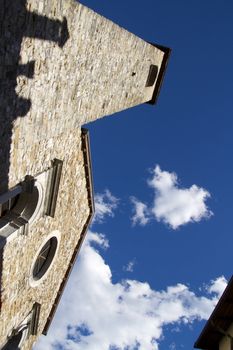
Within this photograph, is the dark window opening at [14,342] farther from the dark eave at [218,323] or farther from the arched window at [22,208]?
the dark eave at [218,323]

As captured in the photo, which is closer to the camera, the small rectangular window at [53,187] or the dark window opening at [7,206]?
the dark window opening at [7,206]

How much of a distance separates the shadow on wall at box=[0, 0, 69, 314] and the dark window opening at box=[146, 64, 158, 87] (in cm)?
771

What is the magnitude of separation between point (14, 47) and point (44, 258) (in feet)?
22.9

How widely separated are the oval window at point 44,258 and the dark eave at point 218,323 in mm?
4448

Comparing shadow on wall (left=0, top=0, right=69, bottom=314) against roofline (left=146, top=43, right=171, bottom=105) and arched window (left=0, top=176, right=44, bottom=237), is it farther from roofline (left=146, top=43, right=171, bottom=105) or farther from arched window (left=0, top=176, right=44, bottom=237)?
roofline (left=146, top=43, right=171, bottom=105)

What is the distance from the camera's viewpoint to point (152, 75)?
14656mm

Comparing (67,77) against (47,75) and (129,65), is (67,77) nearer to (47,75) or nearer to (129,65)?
(47,75)

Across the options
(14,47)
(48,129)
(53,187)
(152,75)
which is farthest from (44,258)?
(152,75)

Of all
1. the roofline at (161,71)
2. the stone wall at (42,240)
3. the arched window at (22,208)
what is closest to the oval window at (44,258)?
the stone wall at (42,240)

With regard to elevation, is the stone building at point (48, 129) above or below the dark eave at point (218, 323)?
above

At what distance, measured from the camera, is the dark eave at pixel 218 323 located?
7961 millimetres

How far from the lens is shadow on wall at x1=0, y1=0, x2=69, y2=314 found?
17.4 feet

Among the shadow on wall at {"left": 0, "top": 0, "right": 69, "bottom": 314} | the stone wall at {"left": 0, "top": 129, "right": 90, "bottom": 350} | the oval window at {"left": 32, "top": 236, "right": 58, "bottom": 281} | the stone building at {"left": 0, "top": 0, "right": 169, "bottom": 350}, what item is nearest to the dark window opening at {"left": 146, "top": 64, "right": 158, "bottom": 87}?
the stone building at {"left": 0, "top": 0, "right": 169, "bottom": 350}

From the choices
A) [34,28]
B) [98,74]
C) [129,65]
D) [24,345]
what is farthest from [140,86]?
[24,345]
